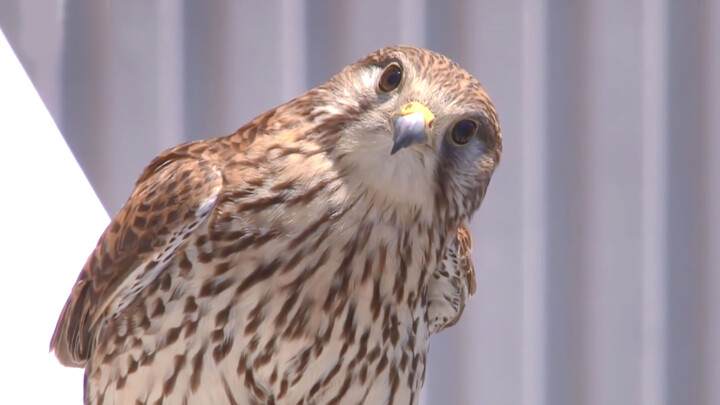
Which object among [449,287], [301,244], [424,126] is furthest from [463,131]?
[449,287]

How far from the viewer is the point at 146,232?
216cm

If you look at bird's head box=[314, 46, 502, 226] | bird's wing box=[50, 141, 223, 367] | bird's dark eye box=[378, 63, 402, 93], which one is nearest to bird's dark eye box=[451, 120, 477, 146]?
bird's head box=[314, 46, 502, 226]

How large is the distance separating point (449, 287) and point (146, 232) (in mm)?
718

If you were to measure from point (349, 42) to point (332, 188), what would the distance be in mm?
1054


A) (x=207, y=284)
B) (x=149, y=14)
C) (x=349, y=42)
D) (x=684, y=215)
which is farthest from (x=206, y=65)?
(x=684, y=215)

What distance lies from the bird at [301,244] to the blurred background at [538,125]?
83 centimetres

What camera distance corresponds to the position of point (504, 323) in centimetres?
307

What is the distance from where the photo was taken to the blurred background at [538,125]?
2.98 metres

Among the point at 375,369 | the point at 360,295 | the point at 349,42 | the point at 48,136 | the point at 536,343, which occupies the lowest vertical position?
the point at 536,343

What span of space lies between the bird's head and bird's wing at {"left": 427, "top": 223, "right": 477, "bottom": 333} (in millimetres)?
405

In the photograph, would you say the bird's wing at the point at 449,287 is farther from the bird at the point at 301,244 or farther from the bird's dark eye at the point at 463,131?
the bird's dark eye at the point at 463,131

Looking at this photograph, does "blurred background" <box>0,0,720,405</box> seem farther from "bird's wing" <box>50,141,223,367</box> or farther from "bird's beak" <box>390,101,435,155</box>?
"bird's beak" <box>390,101,435,155</box>

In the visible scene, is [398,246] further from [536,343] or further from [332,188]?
[536,343]

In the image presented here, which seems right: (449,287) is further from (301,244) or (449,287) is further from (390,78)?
(390,78)
